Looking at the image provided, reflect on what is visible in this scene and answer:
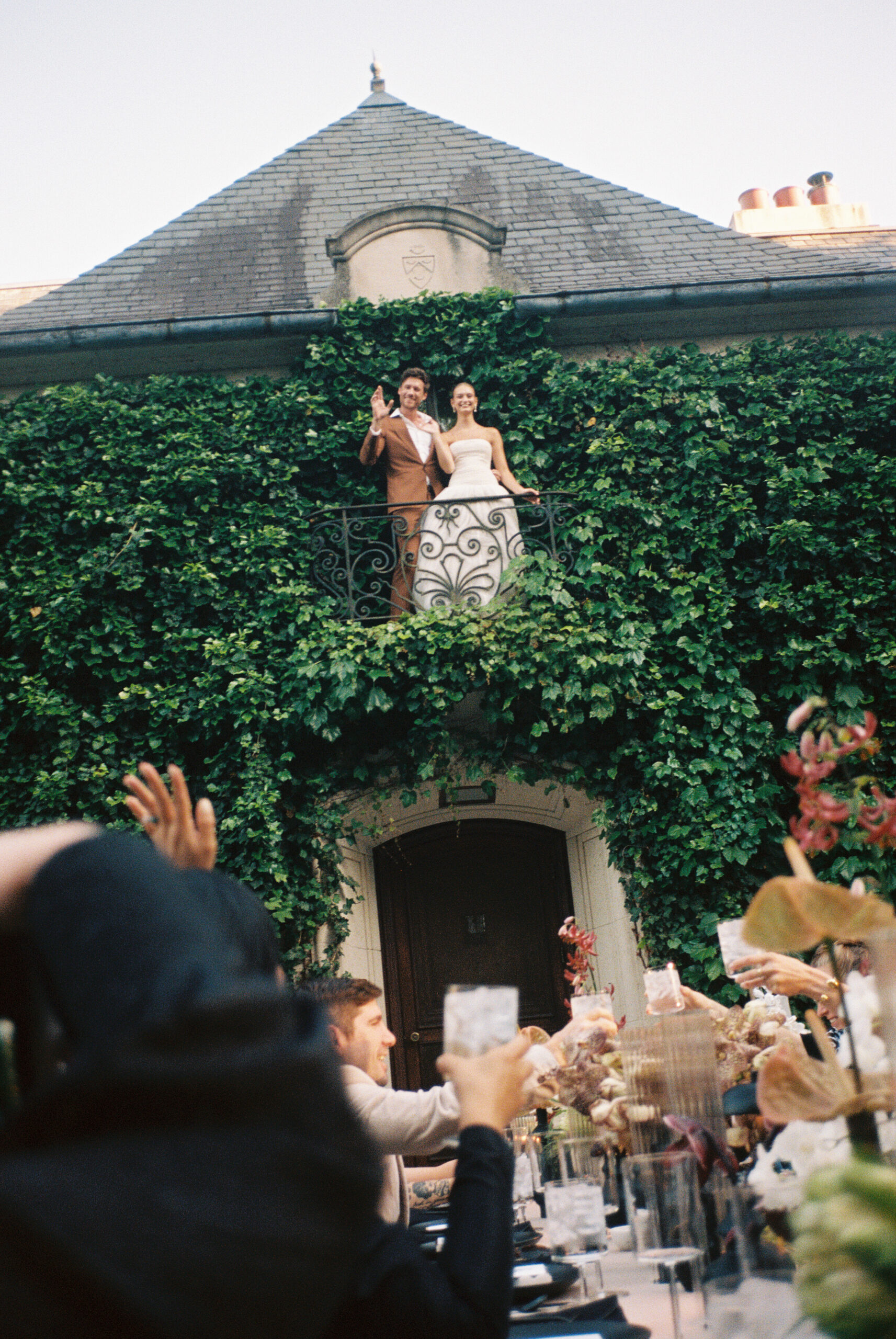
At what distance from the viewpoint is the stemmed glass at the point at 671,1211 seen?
188 centimetres

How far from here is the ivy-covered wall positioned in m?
6.99

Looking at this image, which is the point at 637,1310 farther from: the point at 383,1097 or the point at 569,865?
the point at 569,865

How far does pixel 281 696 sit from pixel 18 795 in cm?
182

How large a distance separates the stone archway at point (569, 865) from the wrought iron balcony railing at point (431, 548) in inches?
61.9

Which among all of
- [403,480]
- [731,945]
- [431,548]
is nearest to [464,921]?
[431,548]

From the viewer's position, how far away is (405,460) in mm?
7828

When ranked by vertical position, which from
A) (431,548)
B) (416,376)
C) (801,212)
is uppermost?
(801,212)

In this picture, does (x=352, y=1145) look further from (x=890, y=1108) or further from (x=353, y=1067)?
(x=353, y=1067)

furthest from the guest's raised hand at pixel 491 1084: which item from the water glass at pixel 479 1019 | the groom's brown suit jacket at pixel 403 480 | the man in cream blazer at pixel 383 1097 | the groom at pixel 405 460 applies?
the groom's brown suit jacket at pixel 403 480

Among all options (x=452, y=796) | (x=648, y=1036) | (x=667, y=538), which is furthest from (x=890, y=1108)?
(x=667, y=538)

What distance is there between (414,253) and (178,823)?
7.88 meters

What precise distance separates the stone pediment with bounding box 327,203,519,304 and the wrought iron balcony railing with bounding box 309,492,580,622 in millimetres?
1862

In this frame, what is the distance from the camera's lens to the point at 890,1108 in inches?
51.5

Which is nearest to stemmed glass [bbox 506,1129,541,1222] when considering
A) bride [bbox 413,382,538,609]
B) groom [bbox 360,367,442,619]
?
bride [bbox 413,382,538,609]
